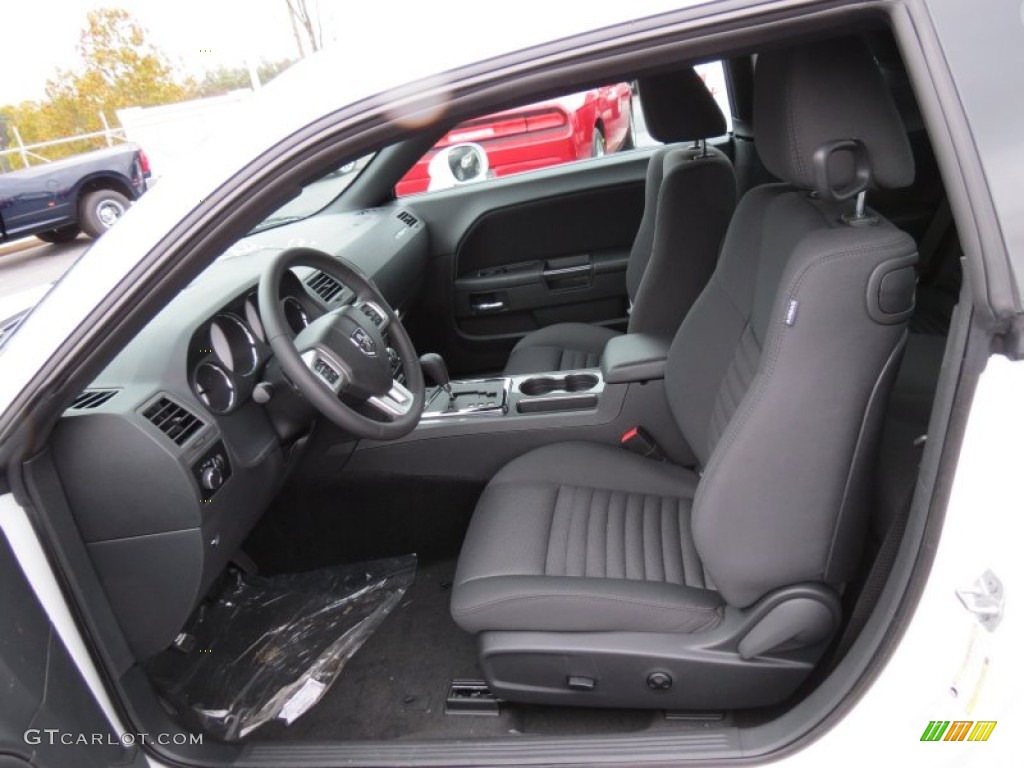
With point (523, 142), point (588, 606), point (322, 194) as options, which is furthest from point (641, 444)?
point (523, 142)

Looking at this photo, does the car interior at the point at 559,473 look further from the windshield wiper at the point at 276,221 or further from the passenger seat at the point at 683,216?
the windshield wiper at the point at 276,221

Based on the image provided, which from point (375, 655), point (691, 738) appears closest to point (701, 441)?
point (691, 738)

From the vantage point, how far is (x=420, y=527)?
2.17 m

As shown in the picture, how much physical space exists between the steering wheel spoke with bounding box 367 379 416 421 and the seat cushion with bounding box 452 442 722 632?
31 cm

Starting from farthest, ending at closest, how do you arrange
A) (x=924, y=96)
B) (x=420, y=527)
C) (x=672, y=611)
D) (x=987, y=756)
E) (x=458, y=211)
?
(x=458, y=211) < (x=420, y=527) < (x=672, y=611) < (x=987, y=756) < (x=924, y=96)

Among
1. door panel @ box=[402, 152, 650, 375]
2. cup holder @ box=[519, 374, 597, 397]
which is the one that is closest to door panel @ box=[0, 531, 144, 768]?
cup holder @ box=[519, 374, 597, 397]

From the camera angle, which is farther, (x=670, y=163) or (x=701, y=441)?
(x=670, y=163)

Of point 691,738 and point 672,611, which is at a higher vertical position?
point 672,611

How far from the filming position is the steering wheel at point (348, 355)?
1411 mm

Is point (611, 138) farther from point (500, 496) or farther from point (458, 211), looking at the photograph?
point (500, 496)

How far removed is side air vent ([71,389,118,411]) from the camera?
50.9 inches

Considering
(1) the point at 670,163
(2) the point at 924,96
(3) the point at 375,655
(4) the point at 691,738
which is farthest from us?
(1) the point at 670,163

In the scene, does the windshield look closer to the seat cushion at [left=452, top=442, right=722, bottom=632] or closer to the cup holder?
the cup holder

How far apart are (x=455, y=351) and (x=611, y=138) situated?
191 cm
